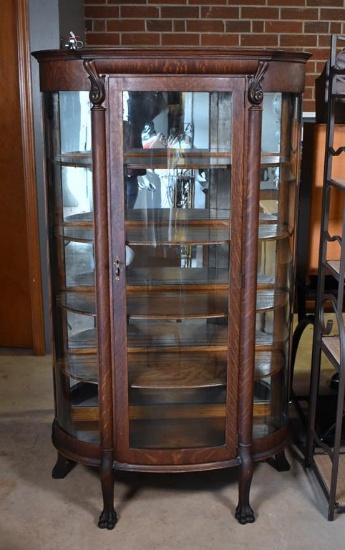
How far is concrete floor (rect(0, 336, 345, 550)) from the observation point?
2.11 m

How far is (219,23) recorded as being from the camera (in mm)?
3746

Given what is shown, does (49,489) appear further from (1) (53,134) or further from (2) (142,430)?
(1) (53,134)

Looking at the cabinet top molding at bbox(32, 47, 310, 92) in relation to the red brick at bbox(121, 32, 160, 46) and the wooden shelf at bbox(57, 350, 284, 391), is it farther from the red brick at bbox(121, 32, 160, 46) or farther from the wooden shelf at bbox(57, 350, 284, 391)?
the red brick at bbox(121, 32, 160, 46)

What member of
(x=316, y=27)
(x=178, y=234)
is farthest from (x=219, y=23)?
(x=178, y=234)

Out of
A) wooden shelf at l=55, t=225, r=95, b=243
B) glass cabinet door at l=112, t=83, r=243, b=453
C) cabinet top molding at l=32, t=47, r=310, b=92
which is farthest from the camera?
wooden shelf at l=55, t=225, r=95, b=243

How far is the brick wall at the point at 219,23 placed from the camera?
3.71 metres

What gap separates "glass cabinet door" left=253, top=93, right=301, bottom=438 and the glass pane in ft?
0.53

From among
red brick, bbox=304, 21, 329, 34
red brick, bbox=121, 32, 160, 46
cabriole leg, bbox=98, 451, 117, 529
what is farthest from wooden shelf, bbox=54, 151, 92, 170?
red brick, bbox=304, 21, 329, 34

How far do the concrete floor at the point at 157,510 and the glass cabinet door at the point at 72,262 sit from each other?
251 millimetres

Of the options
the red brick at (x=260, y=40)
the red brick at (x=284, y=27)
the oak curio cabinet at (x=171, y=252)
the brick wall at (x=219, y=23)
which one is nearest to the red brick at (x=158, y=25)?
the brick wall at (x=219, y=23)

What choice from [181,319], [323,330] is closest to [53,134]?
[181,319]

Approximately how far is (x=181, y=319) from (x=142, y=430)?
412mm

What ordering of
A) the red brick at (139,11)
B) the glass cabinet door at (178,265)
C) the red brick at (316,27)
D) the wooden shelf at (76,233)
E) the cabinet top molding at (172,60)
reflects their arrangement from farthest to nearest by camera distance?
1. the red brick at (316,27)
2. the red brick at (139,11)
3. the wooden shelf at (76,233)
4. the glass cabinet door at (178,265)
5. the cabinet top molding at (172,60)

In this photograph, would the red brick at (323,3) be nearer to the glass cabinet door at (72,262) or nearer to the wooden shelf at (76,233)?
the glass cabinet door at (72,262)
